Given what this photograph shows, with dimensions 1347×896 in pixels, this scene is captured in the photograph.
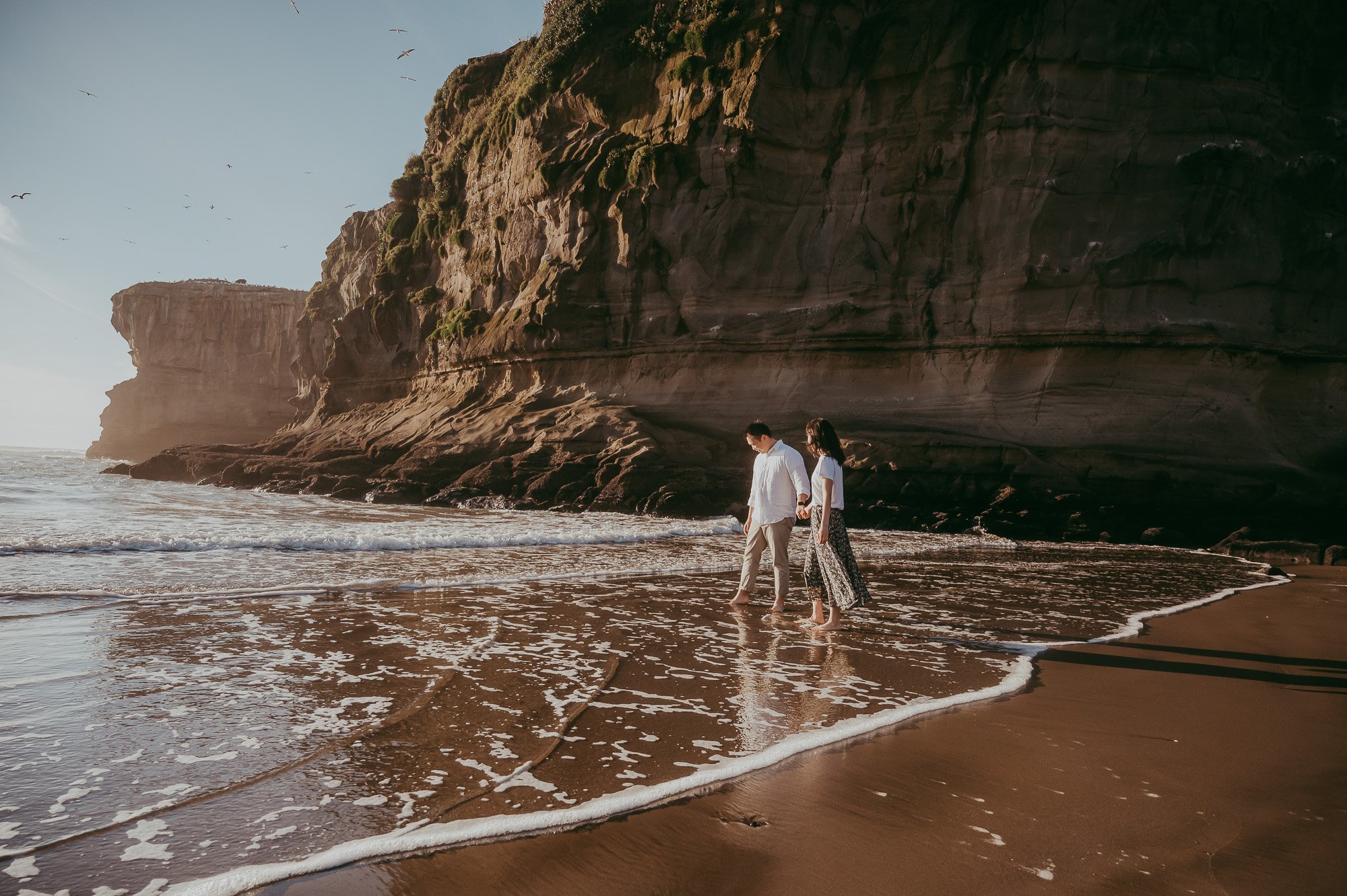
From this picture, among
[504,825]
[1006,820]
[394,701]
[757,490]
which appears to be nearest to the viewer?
[504,825]

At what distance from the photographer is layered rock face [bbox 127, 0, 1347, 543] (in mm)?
20875

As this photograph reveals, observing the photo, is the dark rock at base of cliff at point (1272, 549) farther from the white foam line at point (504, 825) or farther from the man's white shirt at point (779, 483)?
the white foam line at point (504, 825)

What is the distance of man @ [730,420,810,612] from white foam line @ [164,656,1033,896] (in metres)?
3.47

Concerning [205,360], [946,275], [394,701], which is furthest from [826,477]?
[205,360]

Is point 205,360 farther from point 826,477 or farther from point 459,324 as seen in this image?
point 826,477

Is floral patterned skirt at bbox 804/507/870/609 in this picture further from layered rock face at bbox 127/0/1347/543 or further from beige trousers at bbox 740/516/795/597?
layered rock face at bbox 127/0/1347/543

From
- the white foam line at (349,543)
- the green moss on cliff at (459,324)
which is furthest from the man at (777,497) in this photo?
the green moss on cliff at (459,324)

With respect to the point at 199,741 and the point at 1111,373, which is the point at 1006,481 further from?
the point at 199,741

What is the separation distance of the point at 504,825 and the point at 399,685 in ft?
7.16

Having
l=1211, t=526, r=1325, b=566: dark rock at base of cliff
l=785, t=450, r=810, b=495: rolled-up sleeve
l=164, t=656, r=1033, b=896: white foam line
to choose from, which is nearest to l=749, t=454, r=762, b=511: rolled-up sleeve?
l=785, t=450, r=810, b=495: rolled-up sleeve

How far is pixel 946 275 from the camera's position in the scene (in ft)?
77.3

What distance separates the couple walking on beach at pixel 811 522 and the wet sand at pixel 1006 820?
2.23 m

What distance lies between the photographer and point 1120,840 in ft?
9.82

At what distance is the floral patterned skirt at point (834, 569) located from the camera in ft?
22.9
